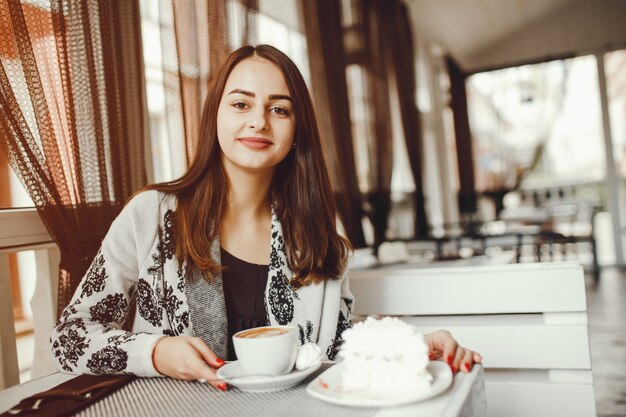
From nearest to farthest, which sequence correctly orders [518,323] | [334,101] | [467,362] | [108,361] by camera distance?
[467,362] < [108,361] < [518,323] < [334,101]

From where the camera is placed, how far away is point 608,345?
326 centimetres

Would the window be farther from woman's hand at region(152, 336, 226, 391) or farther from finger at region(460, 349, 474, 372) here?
woman's hand at region(152, 336, 226, 391)

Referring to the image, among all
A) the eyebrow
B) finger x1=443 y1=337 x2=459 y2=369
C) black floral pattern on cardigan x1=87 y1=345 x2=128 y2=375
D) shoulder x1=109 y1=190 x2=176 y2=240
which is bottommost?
finger x1=443 y1=337 x2=459 y2=369

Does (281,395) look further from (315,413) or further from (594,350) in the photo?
(594,350)

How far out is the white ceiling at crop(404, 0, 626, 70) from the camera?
6.63 meters

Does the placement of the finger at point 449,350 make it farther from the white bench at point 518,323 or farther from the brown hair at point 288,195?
the white bench at point 518,323

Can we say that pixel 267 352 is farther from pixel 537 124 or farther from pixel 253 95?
pixel 537 124

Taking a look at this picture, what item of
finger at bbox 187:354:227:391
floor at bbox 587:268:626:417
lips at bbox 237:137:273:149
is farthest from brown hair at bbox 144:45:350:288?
floor at bbox 587:268:626:417

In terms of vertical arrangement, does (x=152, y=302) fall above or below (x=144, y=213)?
below

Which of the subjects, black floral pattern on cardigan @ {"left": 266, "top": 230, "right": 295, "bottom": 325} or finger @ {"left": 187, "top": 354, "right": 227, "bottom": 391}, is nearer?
finger @ {"left": 187, "top": 354, "right": 227, "bottom": 391}

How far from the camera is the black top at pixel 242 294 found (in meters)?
1.19

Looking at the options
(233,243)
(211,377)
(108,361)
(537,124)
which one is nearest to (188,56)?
(233,243)

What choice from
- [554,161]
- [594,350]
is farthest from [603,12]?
[594,350]

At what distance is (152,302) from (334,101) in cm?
250
